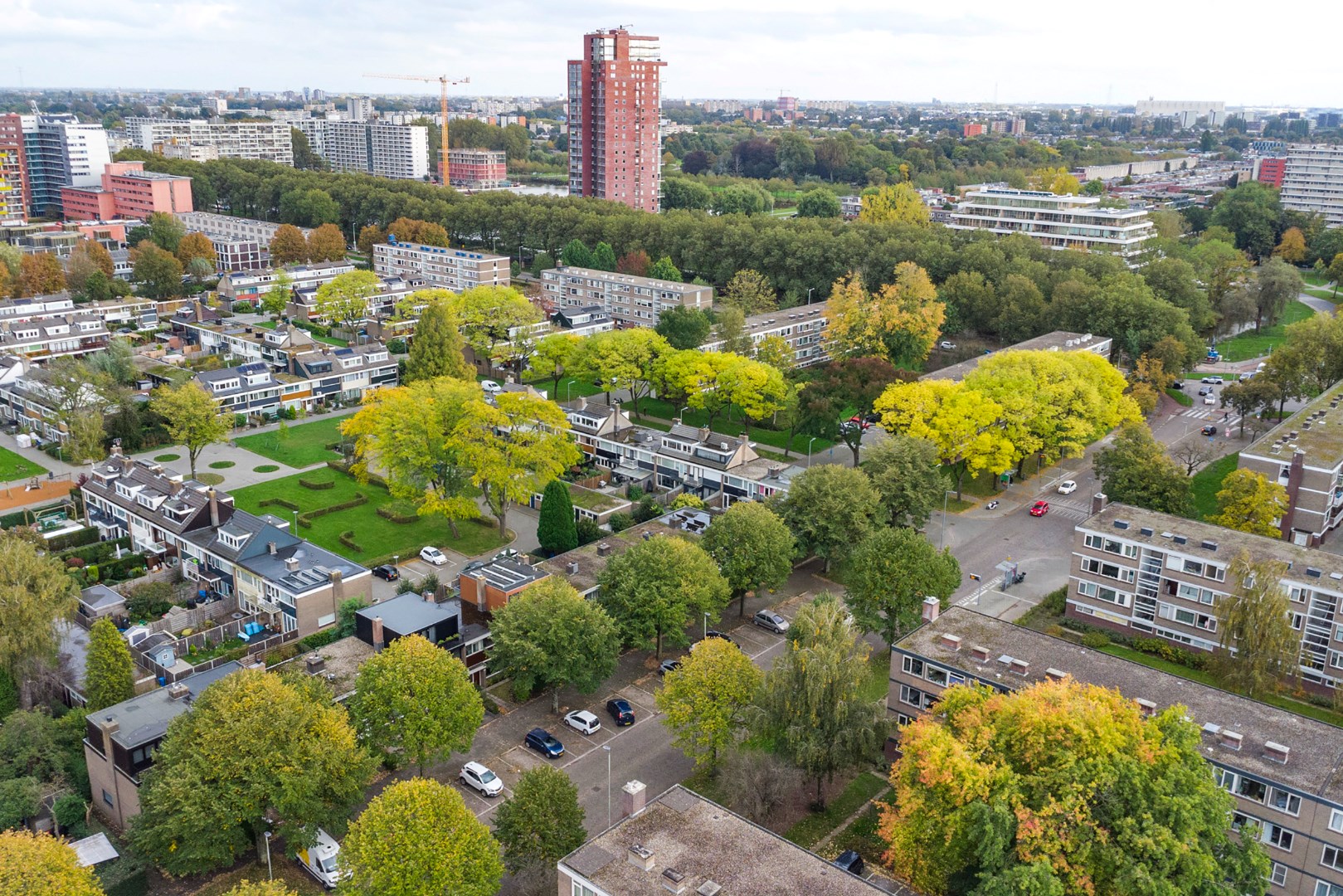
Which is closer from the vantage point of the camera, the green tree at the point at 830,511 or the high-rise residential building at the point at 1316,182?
the green tree at the point at 830,511

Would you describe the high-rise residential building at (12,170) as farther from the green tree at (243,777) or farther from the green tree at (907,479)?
the green tree at (243,777)

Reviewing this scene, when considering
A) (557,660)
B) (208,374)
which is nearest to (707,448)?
(557,660)

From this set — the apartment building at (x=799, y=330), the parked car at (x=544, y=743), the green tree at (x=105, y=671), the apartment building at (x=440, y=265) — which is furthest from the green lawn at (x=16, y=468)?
the apartment building at (x=799, y=330)

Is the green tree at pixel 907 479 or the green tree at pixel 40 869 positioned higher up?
the green tree at pixel 907 479

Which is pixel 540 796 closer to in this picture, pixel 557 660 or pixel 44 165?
pixel 557 660

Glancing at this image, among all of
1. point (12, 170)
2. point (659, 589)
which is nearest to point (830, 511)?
point (659, 589)

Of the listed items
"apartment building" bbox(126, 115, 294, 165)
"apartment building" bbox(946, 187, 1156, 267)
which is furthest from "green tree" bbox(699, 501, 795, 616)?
"apartment building" bbox(126, 115, 294, 165)
